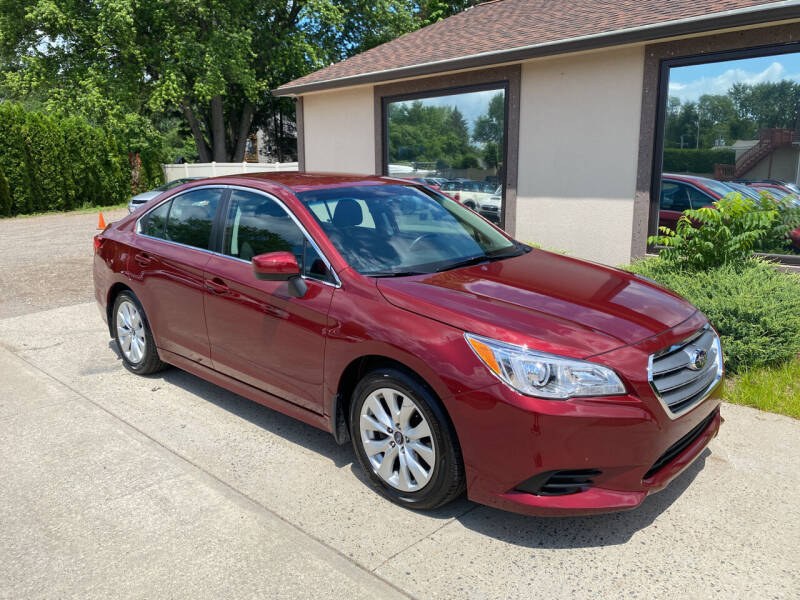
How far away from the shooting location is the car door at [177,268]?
4.45m

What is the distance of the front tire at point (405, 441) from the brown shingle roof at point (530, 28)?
6.31 m

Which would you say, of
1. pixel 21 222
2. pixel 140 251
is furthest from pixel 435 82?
pixel 21 222

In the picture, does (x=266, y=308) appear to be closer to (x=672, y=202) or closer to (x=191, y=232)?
(x=191, y=232)

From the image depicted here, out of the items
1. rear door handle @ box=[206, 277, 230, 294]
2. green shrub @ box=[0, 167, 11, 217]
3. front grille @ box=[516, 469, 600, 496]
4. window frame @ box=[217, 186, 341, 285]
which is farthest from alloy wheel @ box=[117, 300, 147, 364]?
green shrub @ box=[0, 167, 11, 217]

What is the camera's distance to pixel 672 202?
332 inches

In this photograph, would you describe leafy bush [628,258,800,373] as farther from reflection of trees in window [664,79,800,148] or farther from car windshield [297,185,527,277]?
reflection of trees in window [664,79,800,148]

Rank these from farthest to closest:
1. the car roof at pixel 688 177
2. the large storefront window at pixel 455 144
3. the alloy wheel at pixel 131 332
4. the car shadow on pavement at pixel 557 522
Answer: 1. the large storefront window at pixel 455 144
2. the car roof at pixel 688 177
3. the alloy wheel at pixel 131 332
4. the car shadow on pavement at pixel 557 522

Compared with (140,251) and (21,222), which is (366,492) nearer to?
(140,251)

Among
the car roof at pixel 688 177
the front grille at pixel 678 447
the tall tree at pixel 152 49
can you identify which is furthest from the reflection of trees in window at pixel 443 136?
the tall tree at pixel 152 49

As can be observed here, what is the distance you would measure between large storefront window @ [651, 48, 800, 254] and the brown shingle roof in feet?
2.08

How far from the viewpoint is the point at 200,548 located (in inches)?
118

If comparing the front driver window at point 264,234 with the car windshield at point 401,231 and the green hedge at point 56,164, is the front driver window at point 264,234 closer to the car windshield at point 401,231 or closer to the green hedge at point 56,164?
the car windshield at point 401,231

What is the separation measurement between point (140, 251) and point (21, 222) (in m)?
18.4

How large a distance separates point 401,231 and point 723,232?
329 centimetres
